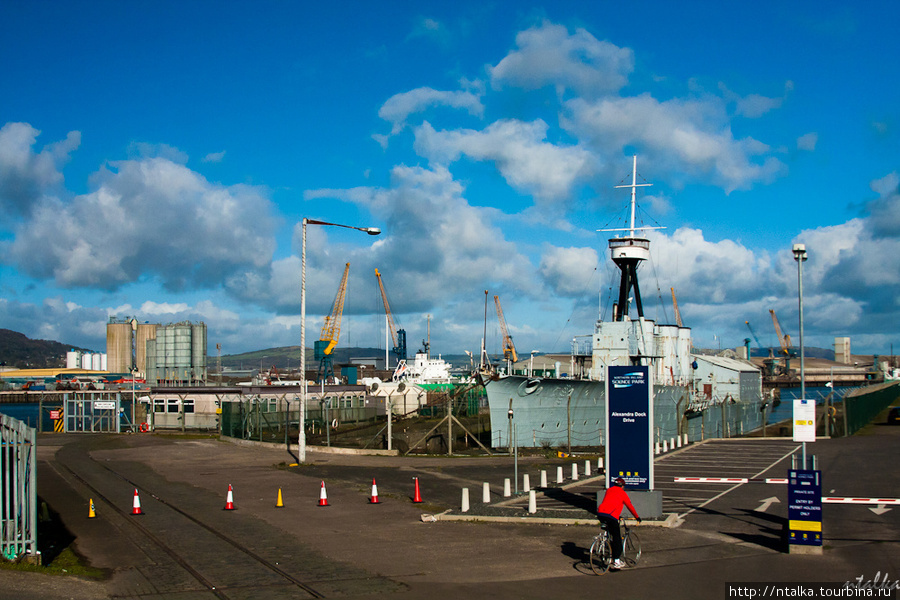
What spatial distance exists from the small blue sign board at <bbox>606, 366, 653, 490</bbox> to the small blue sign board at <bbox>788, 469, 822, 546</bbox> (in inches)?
166

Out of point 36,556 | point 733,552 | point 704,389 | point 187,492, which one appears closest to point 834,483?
point 733,552

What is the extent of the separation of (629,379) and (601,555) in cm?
615

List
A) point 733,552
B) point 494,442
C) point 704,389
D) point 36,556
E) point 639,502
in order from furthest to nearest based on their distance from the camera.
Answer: point 704,389 < point 494,442 < point 639,502 < point 733,552 < point 36,556

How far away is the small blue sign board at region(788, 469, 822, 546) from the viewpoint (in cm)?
1342

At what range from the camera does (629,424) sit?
707 inches

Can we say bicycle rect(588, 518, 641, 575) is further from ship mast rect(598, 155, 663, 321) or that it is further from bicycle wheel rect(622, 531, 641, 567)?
ship mast rect(598, 155, 663, 321)

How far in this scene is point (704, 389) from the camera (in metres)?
64.6

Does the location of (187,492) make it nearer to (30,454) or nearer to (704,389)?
(30,454)

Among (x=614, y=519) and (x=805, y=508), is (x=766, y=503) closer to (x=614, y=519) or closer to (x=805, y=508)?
(x=805, y=508)

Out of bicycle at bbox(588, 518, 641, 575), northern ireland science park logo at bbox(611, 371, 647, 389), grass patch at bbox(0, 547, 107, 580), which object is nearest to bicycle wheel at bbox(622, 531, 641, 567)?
bicycle at bbox(588, 518, 641, 575)

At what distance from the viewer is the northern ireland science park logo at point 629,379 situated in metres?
17.9

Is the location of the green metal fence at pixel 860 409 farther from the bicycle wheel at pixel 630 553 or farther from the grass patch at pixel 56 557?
the grass patch at pixel 56 557

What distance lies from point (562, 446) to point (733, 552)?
86.9 feet

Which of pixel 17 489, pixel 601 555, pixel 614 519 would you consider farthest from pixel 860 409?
pixel 17 489
